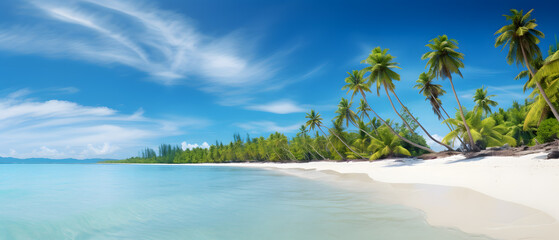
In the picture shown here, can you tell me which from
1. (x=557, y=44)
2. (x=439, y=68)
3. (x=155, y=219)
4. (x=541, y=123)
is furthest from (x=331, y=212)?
(x=541, y=123)

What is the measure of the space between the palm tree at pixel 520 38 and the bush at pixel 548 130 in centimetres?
612

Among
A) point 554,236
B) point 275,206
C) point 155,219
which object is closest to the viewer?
point 554,236

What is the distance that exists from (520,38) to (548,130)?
32.6 ft

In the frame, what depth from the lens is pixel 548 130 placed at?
72.9ft

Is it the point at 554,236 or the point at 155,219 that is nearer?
the point at 554,236

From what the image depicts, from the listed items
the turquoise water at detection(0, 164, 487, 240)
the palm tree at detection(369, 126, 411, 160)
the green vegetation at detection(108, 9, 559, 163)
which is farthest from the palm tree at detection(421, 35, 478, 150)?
the turquoise water at detection(0, 164, 487, 240)

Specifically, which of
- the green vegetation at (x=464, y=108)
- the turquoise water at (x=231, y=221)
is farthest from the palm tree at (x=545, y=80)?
the turquoise water at (x=231, y=221)

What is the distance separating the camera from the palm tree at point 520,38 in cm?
1733

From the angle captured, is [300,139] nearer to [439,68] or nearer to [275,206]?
[439,68]

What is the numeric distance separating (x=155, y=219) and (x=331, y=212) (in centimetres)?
501

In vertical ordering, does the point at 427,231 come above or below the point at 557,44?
below

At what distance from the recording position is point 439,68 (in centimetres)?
2167

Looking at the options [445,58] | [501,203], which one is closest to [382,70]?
[445,58]

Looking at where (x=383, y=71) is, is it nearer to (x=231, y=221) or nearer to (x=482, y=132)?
(x=482, y=132)
